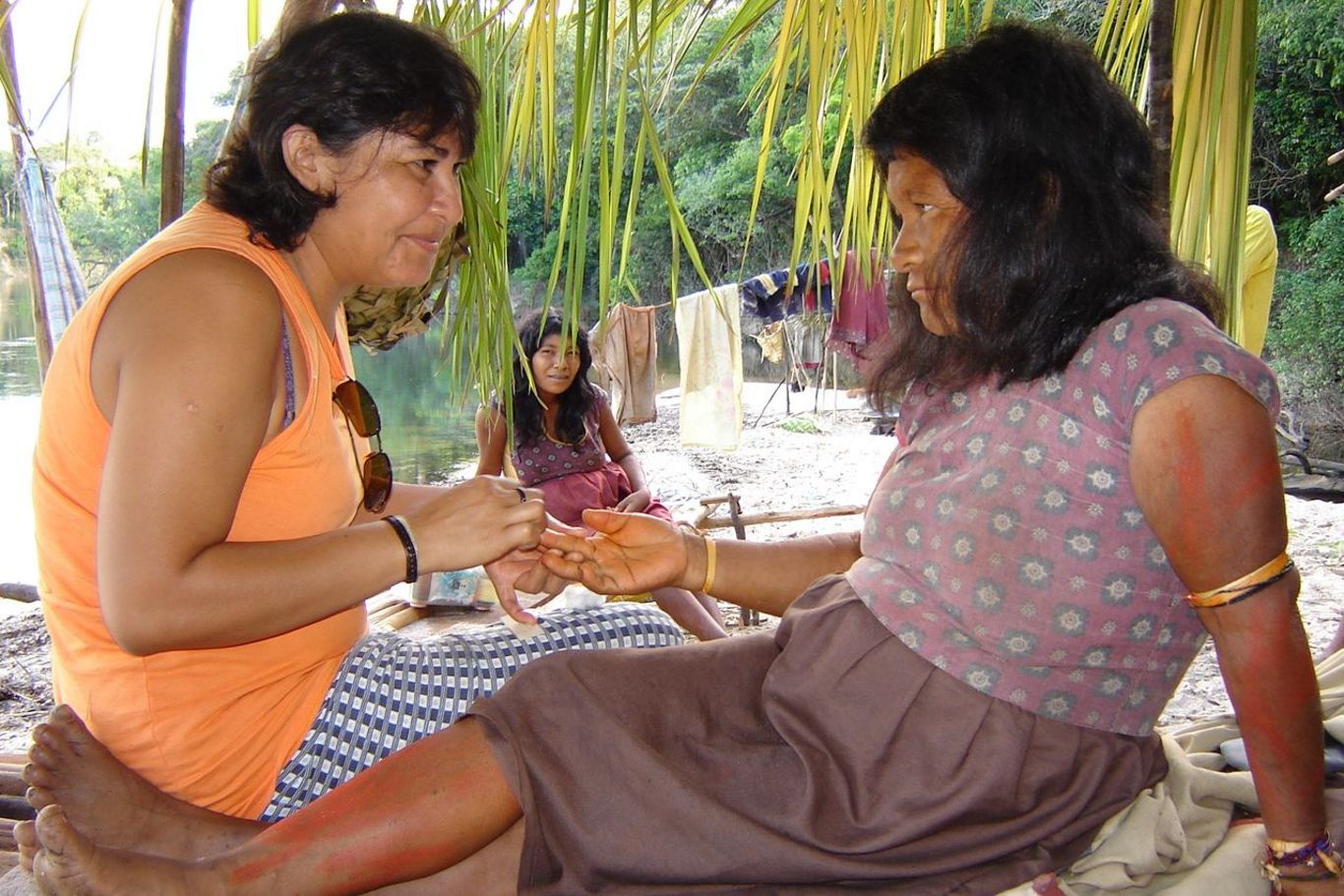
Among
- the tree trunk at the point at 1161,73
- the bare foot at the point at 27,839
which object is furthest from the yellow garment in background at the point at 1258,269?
the bare foot at the point at 27,839

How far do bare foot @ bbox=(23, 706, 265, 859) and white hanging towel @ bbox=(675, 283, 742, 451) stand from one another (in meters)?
7.51

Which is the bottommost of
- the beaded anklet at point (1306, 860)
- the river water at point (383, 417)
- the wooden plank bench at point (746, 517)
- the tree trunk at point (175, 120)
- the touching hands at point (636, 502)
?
the river water at point (383, 417)

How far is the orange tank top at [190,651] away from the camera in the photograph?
1166 mm

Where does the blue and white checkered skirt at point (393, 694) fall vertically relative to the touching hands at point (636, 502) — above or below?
above

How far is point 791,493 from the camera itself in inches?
354

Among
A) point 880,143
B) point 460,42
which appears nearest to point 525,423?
point 460,42

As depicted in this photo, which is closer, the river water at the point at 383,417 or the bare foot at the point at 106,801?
the bare foot at the point at 106,801

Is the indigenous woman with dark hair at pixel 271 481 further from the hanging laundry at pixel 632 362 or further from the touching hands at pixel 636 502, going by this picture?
the hanging laundry at pixel 632 362

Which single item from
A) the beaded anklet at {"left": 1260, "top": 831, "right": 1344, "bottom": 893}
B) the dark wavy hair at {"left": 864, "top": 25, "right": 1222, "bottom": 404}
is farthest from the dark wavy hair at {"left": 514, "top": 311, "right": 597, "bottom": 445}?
the beaded anklet at {"left": 1260, "top": 831, "right": 1344, "bottom": 893}

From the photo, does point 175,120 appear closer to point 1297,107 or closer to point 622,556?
point 622,556

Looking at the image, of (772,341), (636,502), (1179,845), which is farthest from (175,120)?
(772,341)

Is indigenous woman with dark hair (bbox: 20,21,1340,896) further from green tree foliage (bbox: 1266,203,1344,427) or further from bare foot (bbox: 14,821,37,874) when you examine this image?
green tree foliage (bbox: 1266,203,1344,427)

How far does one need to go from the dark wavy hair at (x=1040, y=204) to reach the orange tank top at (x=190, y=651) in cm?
82

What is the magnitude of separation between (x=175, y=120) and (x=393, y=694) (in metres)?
1.19
